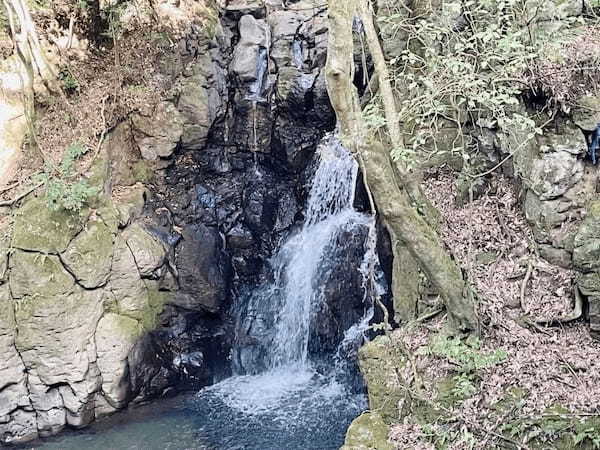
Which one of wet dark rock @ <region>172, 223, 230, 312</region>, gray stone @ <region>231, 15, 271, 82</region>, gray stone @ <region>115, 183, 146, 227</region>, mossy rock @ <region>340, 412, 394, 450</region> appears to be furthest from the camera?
gray stone @ <region>231, 15, 271, 82</region>

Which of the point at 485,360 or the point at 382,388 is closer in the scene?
the point at 485,360

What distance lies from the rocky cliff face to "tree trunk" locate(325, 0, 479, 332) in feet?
12.8

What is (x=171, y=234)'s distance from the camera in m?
10.1

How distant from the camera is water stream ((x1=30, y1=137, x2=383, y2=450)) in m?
7.89

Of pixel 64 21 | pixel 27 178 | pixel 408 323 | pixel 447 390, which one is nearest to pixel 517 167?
pixel 408 323

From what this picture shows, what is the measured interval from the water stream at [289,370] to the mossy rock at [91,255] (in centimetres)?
228

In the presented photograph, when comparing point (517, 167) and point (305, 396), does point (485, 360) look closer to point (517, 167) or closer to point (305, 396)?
point (517, 167)

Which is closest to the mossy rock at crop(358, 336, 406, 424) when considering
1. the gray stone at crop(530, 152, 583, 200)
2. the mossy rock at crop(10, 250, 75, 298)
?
the gray stone at crop(530, 152, 583, 200)

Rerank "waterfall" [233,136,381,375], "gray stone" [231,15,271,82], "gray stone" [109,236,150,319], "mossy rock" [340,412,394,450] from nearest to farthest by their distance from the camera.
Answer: "mossy rock" [340,412,394,450] → "gray stone" [109,236,150,319] → "waterfall" [233,136,381,375] → "gray stone" [231,15,271,82]

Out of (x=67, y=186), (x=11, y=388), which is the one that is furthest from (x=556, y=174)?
(x=11, y=388)

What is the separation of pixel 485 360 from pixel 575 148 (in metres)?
2.74

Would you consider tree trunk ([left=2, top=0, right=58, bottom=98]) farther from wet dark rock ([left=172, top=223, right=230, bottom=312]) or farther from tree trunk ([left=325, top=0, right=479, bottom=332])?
tree trunk ([left=325, top=0, right=479, bottom=332])

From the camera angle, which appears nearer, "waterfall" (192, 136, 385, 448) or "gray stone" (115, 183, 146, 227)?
"waterfall" (192, 136, 385, 448)

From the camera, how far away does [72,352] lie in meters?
8.34
